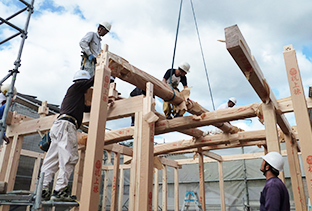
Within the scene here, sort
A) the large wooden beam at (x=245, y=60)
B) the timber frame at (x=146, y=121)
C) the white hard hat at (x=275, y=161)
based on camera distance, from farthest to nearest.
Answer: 1. the white hard hat at (x=275, y=161)
2. the timber frame at (x=146, y=121)
3. the large wooden beam at (x=245, y=60)

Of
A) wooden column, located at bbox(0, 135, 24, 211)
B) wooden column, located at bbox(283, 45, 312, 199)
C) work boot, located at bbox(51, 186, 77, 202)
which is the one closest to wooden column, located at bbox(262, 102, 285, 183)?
wooden column, located at bbox(283, 45, 312, 199)

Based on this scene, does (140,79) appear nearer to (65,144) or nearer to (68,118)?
(68,118)

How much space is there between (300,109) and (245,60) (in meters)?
1.28

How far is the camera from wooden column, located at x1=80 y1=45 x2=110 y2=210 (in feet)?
8.33

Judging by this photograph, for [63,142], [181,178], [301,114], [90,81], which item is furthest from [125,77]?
[181,178]

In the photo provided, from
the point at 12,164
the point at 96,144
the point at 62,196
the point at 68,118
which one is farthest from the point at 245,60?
the point at 12,164

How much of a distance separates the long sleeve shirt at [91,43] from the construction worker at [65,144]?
3.89 ft

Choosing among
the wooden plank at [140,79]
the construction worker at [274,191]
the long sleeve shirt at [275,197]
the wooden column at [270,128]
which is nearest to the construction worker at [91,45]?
the wooden plank at [140,79]

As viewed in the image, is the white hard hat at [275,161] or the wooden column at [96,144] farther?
the white hard hat at [275,161]

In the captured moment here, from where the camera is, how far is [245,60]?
260 centimetres

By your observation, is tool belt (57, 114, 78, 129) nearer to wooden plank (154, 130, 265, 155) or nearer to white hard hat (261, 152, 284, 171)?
white hard hat (261, 152, 284, 171)

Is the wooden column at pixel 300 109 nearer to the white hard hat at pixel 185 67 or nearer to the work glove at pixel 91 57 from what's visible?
the white hard hat at pixel 185 67

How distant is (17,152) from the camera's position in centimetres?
512

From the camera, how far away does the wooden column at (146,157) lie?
3592 millimetres
